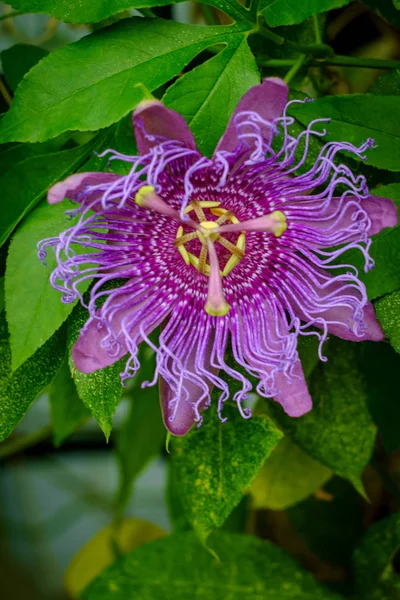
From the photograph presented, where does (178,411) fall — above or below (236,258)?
below

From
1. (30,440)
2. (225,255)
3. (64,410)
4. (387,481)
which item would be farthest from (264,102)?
(30,440)

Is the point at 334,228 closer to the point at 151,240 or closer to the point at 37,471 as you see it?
the point at 151,240

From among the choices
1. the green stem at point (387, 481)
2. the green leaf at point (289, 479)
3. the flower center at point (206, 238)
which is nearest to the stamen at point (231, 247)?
the flower center at point (206, 238)

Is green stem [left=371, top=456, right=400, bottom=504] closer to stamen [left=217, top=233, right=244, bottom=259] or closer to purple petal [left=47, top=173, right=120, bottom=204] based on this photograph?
stamen [left=217, top=233, right=244, bottom=259]

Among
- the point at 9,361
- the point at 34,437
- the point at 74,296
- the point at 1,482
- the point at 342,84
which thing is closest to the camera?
the point at 74,296

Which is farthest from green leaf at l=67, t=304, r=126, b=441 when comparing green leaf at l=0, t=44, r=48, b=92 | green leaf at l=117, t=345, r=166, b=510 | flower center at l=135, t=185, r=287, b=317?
green leaf at l=117, t=345, r=166, b=510

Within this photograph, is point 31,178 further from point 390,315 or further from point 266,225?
point 390,315

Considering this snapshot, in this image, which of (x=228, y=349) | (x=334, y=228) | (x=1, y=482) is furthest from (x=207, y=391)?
(x=1, y=482)
